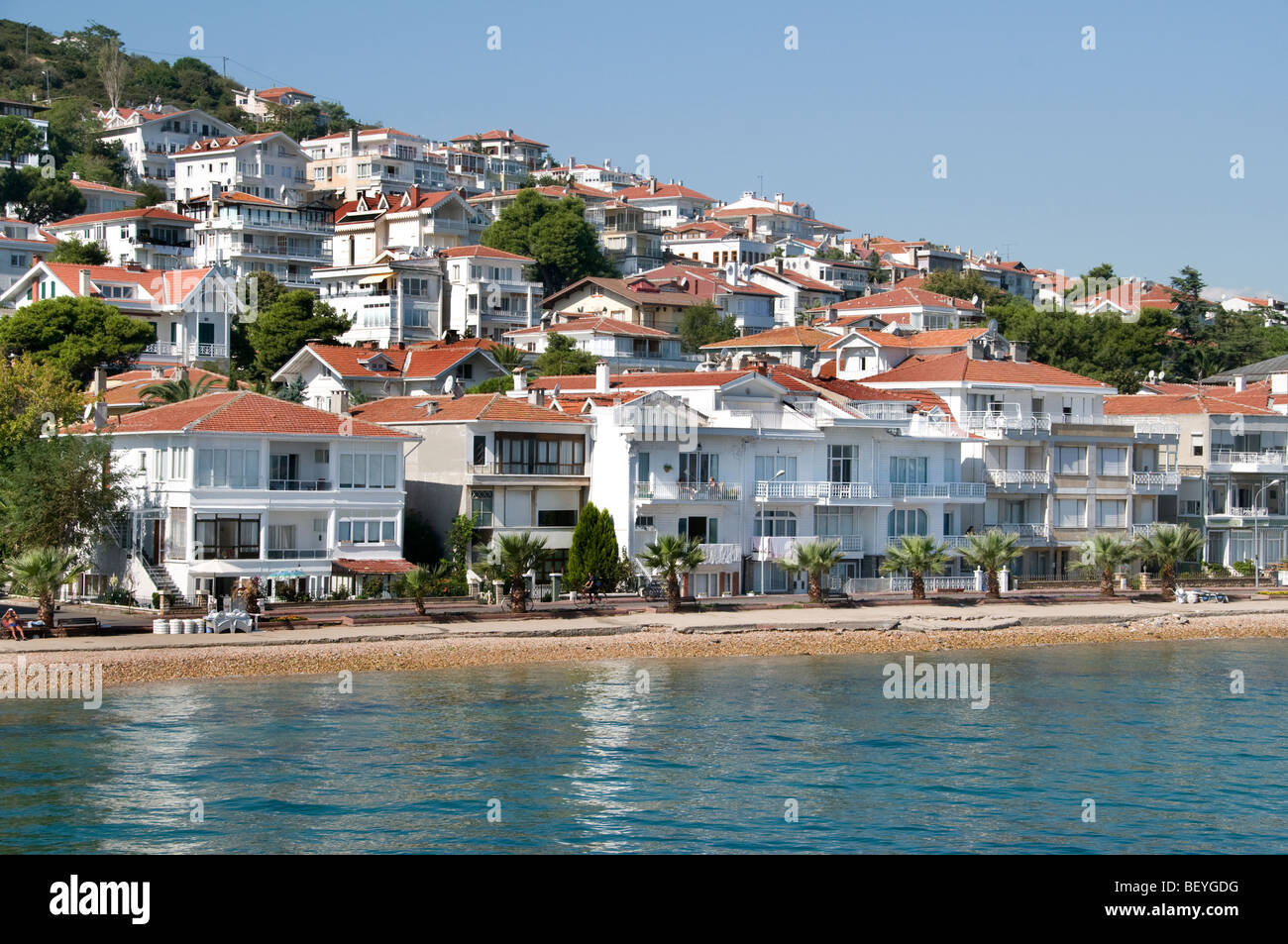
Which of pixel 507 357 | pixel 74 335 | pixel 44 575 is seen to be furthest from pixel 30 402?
pixel 507 357

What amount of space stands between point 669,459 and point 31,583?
23279 mm

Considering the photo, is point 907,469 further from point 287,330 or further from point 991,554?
point 287,330

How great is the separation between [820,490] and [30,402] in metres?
29.3

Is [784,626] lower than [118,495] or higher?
lower

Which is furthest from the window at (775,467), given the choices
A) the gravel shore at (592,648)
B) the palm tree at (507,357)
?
the palm tree at (507,357)

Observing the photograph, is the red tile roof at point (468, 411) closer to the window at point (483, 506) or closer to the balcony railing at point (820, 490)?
the window at point (483, 506)

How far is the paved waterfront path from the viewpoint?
39938 mm

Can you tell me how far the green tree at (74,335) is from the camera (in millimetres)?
70562

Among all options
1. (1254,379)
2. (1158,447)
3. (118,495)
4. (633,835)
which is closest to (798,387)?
(1158,447)

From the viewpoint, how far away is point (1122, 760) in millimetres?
31922

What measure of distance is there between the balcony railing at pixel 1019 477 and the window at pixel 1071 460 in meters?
1.17

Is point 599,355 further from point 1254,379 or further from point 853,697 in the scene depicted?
point 853,697

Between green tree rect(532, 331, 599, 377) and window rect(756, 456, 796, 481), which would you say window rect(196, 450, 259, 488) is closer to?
window rect(756, 456, 796, 481)

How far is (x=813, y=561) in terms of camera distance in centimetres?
5344
